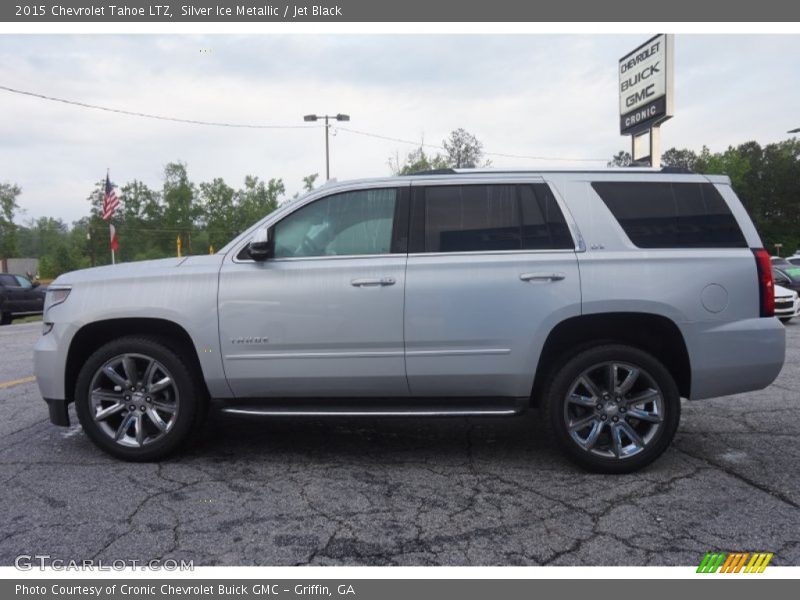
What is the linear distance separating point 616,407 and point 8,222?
8767 cm

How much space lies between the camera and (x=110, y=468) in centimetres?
400

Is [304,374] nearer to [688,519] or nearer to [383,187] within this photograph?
[383,187]

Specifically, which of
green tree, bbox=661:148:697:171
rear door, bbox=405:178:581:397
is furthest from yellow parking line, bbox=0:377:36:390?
green tree, bbox=661:148:697:171

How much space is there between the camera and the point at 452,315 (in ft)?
12.5

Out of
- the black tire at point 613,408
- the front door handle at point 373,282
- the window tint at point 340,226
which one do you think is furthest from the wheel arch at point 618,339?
the window tint at point 340,226

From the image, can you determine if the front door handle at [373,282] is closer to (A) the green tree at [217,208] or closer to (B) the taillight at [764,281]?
(B) the taillight at [764,281]

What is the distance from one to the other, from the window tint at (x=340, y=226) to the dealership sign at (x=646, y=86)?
1870 centimetres

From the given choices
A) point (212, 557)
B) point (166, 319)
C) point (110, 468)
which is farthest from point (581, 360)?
point (110, 468)

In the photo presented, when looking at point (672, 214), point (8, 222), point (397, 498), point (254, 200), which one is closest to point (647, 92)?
point (672, 214)

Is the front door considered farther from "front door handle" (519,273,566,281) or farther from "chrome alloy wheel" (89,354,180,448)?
"front door handle" (519,273,566,281)

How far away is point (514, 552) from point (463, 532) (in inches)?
11.8

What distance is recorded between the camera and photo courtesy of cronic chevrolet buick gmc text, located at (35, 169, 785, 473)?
377 cm

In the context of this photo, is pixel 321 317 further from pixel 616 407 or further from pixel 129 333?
pixel 616 407

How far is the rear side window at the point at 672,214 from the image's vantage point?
386 centimetres
